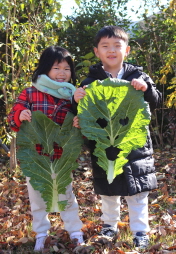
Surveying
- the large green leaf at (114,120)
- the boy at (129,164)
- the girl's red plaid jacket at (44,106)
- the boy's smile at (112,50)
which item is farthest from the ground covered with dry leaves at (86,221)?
the boy's smile at (112,50)

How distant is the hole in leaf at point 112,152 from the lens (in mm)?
2430

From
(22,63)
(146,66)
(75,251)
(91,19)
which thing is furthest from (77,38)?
(75,251)

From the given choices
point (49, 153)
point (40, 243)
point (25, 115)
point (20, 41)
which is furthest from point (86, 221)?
point (20, 41)

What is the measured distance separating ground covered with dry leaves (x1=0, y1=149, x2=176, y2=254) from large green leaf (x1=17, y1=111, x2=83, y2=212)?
0.43 meters

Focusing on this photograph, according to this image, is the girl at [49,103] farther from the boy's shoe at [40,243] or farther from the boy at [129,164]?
the boy at [129,164]

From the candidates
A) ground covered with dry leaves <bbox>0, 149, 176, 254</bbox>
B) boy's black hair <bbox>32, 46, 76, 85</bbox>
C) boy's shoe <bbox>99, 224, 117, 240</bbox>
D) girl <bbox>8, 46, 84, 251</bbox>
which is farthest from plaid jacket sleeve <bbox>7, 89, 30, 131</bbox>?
boy's shoe <bbox>99, 224, 117, 240</bbox>

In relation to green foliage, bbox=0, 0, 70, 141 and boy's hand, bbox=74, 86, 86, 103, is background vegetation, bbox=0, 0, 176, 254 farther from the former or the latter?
boy's hand, bbox=74, 86, 86, 103

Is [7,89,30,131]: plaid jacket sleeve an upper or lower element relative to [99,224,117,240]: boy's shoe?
upper

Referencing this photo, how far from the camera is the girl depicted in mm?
2568

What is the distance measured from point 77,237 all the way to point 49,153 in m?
0.71

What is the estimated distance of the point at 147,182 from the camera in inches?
99.6

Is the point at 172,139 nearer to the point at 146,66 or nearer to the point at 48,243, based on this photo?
the point at 146,66

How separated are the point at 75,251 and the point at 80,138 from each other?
2.75ft

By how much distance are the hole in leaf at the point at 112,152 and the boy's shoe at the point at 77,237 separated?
71 cm
